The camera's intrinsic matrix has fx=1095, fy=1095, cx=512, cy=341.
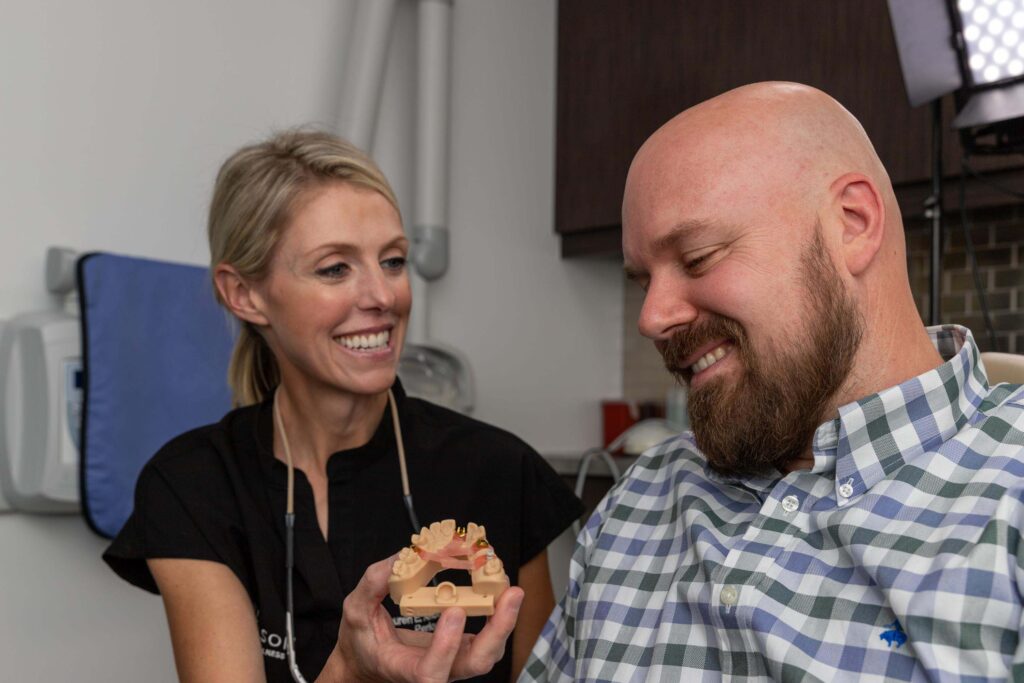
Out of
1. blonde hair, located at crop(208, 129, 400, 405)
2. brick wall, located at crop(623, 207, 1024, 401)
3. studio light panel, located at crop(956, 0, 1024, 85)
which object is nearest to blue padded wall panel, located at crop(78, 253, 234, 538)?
blonde hair, located at crop(208, 129, 400, 405)

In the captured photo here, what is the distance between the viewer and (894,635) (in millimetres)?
942

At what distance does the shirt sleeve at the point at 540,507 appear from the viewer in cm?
164

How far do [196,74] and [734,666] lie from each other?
196 centimetres

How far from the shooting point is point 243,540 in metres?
1.55

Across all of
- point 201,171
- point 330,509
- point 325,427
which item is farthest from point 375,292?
point 201,171

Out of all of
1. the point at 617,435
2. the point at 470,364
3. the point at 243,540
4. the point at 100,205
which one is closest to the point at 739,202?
the point at 243,540

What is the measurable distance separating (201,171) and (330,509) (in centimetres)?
121

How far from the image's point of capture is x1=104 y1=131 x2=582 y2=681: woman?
59.6 inches

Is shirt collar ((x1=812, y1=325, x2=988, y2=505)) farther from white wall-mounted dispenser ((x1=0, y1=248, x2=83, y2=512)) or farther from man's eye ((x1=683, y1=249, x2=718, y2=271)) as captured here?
white wall-mounted dispenser ((x1=0, y1=248, x2=83, y2=512))

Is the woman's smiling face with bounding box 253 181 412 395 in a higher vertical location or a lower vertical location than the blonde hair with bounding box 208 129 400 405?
lower

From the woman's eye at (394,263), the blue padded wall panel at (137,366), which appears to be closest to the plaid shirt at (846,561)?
the woman's eye at (394,263)

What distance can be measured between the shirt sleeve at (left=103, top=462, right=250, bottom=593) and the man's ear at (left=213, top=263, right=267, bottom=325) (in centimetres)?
26

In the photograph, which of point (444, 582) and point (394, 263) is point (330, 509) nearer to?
point (394, 263)

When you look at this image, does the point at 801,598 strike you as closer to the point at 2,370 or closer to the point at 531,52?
the point at 2,370
